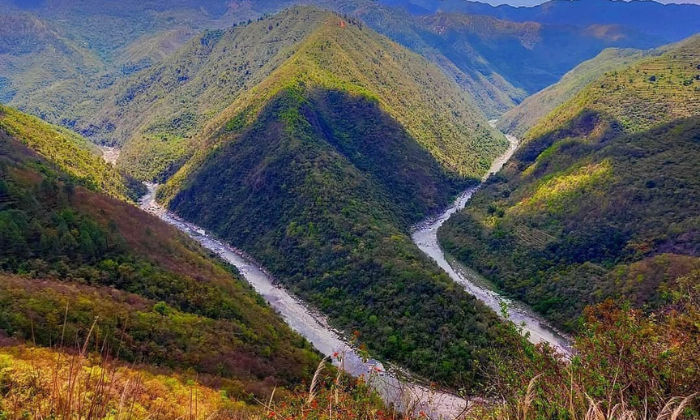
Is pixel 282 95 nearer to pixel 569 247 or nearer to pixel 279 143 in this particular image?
pixel 279 143

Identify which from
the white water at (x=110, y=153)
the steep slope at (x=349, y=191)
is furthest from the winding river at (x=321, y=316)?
the white water at (x=110, y=153)

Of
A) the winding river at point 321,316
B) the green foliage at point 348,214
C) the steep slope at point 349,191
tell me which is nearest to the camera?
the winding river at point 321,316

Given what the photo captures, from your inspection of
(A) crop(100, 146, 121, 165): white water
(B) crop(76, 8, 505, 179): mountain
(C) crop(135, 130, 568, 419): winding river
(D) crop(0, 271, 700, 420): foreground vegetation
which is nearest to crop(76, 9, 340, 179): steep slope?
(B) crop(76, 8, 505, 179): mountain

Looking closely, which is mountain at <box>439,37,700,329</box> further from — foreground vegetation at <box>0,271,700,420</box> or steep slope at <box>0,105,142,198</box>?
steep slope at <box>0,105,142,198</box>

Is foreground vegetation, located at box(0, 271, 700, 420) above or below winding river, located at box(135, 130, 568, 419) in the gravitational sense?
above

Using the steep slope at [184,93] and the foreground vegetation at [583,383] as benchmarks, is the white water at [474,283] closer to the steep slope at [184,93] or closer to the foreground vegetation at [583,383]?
the foreground vegetation at [583,383]

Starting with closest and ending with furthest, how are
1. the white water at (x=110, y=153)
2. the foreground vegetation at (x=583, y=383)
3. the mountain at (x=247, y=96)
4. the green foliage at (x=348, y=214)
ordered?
the foreground vegetation at (x=583, y=383) → the green foliage at (x=348, y=214) → the mountain at (x=247, y=96) → the white water at (x=110, y=153)

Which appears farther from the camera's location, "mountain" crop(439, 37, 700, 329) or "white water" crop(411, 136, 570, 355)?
"mountain" crop(439, 37, 700, 329)
